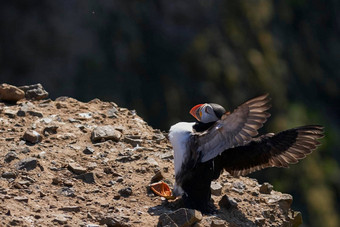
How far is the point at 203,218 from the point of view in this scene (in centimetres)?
631

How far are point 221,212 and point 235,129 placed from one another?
847 mm

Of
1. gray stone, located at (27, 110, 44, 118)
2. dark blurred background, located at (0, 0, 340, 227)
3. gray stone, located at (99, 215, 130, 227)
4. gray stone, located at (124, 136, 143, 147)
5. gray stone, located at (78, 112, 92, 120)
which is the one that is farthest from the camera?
dark blurred background, located at (0, 0, 340, 227)

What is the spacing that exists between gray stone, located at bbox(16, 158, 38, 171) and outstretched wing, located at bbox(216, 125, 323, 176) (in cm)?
162

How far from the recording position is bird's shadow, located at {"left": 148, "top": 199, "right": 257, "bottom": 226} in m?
6.43

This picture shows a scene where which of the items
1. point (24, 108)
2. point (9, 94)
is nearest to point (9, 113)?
point (24, 108)

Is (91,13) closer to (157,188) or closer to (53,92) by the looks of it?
(53,92)

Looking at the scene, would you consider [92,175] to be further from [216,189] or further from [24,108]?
[24,108]

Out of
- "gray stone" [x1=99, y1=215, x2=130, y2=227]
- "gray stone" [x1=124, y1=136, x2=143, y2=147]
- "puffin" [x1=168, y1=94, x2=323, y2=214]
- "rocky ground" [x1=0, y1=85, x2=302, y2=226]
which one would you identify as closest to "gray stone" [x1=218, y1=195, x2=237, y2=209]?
"rocky ground" [x1=0, y1=85, x2=302, y2=226]

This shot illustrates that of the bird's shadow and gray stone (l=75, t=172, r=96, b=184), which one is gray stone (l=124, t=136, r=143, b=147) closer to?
gray stone (l=75, t=172, r=96, b=184)

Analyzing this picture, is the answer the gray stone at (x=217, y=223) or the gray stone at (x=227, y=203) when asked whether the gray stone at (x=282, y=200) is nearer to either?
the gray stone at (x=227, y=203)

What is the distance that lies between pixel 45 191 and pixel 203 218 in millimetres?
1332

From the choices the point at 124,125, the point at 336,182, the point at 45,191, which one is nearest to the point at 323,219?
the point at 336,182

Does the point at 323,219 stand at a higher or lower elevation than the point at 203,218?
higher

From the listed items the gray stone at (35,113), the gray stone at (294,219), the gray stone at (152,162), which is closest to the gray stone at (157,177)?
the gray stone at (152,162)
